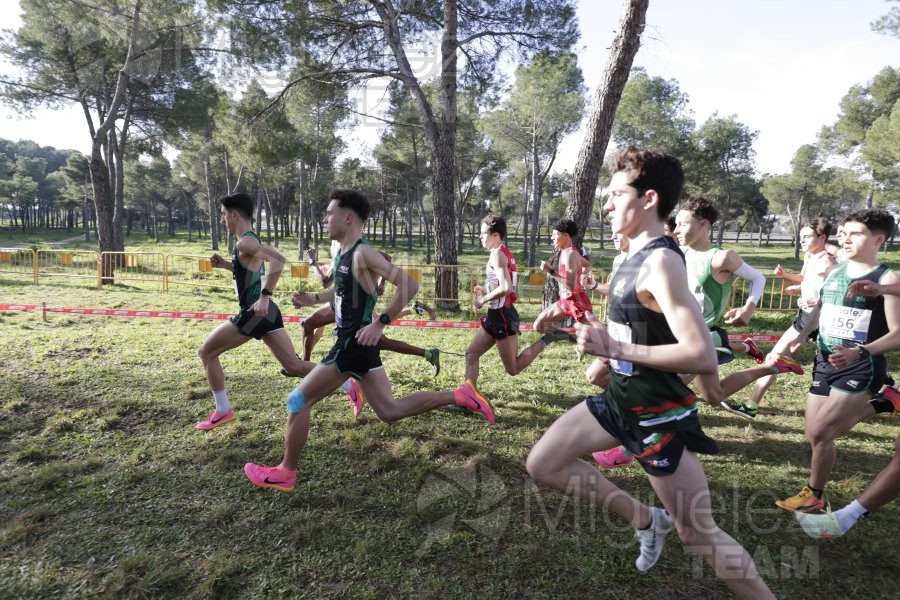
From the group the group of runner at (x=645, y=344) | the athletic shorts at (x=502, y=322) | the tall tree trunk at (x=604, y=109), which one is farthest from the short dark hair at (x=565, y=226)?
the tall tree trunk at (x=604, y=109)

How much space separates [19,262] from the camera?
17.4 meters

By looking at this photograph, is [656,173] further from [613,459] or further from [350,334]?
[613,459]

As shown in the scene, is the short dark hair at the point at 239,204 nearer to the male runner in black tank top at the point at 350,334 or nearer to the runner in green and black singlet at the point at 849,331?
the male runner in black tank top at the point at 350,334

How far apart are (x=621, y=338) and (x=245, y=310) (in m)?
3.33

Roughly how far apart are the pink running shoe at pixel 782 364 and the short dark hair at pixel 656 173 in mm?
2738

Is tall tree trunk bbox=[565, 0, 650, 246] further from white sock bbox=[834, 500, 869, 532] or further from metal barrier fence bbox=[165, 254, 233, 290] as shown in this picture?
metal barrier fence bbox=[165, 254, 233, 290]

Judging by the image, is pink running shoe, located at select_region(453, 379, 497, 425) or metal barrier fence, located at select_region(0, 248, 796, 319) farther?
metal barrier fence, located at select_region(0, 248, 796, 319)

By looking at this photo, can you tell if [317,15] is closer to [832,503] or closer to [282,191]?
[832,503]

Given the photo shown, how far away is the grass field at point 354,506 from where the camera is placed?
2.57 metres

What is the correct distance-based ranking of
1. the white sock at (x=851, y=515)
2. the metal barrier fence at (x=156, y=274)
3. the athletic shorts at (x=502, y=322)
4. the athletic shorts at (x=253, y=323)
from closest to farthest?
the white sock at (x=851, y=515) → the athletic shorts at (x=253, y=323) → the athletic shorts at (x=502, y=322) → the metal barrier fence at (x=156, y=274)

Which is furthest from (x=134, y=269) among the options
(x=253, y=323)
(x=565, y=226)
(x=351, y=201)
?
(x=351, y=201)

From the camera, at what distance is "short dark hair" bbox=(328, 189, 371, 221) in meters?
3.37

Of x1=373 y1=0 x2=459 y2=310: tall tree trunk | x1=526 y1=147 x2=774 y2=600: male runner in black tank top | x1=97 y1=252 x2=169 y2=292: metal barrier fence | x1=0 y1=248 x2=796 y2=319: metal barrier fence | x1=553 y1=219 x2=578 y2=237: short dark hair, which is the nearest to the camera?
x1=526 y1=147 x2=774 y2=600: male runner in black tank top

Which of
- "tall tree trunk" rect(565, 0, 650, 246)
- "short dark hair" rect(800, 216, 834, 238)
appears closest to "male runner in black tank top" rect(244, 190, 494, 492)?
"short dark hair" rect(800, 216, 834, 238)
